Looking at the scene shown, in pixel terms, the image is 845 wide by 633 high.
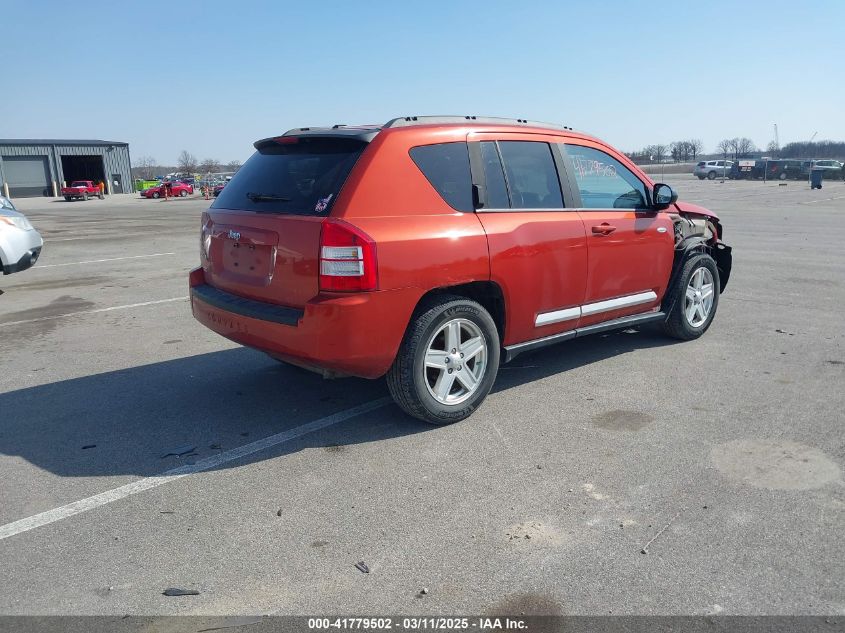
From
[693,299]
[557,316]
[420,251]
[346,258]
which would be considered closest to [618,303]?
[557,316]

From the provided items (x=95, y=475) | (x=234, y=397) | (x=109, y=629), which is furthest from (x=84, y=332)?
(x=109, y=629)

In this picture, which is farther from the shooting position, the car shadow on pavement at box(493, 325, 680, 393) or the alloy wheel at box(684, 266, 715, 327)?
the alloy wheel at box(684, 266, 715, 327)

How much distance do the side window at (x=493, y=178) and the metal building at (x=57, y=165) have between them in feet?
205

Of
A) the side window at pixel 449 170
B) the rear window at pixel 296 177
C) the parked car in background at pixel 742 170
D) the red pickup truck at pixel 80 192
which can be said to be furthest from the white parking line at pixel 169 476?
the parked car in background at pixel 742 170

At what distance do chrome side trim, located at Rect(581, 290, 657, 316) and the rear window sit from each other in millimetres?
2159

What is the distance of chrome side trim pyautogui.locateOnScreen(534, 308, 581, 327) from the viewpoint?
4.93 metres

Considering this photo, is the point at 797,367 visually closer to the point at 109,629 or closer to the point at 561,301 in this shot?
the point at 561,301

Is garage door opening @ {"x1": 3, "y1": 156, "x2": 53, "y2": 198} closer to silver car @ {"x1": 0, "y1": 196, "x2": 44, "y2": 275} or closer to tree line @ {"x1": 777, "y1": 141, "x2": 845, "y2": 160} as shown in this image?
silver car @ {"x1": 0, "y1": 196, "x2": 44, "y2": 275}

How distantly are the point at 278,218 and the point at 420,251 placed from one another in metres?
0.88

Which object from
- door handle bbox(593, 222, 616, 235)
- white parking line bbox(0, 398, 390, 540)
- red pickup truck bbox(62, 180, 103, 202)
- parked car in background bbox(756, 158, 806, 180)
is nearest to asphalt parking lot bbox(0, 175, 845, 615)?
white parking line bbox(0, 398, 390, 540)

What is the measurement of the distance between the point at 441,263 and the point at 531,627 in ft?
7.31

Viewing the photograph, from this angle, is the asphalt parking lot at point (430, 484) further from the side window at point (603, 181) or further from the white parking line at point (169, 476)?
the side window at point (603, 181)

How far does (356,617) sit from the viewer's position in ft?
8.65

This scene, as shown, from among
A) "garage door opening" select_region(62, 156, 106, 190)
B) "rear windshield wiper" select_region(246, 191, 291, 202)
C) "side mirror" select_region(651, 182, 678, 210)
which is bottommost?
"side mirror" select_region(651, 182, 678, 210)
